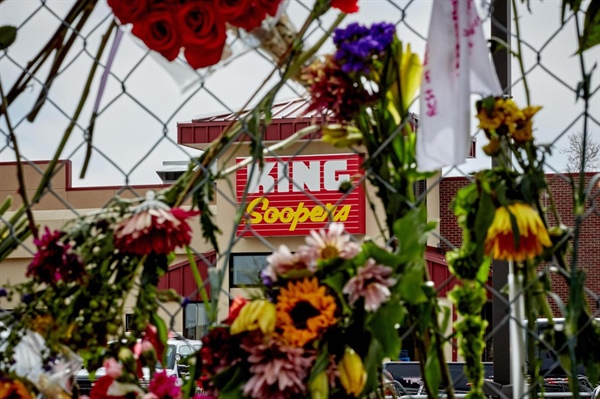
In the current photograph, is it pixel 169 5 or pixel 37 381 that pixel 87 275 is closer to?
pixel 37 381

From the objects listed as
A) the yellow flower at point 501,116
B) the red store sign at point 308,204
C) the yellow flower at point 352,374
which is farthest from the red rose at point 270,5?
the red store sign at point 308,204

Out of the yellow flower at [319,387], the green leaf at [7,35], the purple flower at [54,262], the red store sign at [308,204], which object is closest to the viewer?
the yellow flower at [319,387]

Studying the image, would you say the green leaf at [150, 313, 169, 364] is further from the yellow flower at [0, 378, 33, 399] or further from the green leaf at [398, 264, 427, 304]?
the green leaf at [398, 264, 427, 304]

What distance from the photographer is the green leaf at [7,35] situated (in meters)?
0.92

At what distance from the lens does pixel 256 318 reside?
698 millimetres

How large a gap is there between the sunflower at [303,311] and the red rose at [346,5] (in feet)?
0.89

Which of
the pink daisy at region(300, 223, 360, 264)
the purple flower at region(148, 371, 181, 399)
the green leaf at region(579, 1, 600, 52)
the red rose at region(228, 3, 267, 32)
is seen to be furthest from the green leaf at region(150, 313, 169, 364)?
the green leaf at region(579, 1, 600, 52)

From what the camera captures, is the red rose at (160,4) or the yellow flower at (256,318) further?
the red rose at (160,4)

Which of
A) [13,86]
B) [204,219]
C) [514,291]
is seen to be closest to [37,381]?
[204,219]

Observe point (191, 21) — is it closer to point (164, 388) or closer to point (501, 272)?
point (164, 388)

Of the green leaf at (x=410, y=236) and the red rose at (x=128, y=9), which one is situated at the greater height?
the red rose at (x=128, y=9)

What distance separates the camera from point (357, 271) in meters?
0.70

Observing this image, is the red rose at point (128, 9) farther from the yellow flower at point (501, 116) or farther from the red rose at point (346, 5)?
the yellow flower at point (501, 116)

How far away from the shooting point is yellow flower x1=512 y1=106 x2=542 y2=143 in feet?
2.39
